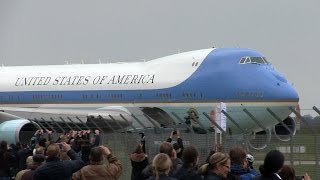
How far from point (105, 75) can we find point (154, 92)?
11.4ft

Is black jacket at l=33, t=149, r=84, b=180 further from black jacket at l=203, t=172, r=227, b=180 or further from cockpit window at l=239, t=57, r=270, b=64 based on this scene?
cockpit window at l=239, t=57, r=270, b=64

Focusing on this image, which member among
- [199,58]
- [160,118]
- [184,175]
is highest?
[199,58]

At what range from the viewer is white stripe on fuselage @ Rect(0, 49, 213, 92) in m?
34.8

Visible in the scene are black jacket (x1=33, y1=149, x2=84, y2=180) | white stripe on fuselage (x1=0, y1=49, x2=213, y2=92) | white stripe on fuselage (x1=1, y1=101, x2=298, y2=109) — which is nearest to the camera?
black jacket (x1=33, y1=149, x2=84, y2=180)

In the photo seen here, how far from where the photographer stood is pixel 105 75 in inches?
1480

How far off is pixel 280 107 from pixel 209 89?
2.92 meters

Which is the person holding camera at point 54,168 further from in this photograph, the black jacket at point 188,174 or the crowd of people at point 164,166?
the black jacket at point 188,174

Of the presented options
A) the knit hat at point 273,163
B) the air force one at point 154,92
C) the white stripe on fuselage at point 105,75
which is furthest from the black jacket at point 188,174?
the white stripe on fuselage at point 105,75

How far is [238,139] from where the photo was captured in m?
19.1

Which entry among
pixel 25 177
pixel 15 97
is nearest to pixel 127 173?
pixel 25 177

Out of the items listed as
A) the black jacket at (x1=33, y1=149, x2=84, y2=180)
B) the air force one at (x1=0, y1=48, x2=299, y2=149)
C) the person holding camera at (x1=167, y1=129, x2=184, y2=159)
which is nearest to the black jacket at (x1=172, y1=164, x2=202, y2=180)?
the black jacket at (x1=33, y1=149, x2=84, y2=180)

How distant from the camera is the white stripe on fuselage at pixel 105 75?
34.8m

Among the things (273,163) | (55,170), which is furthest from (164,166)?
(55,170)

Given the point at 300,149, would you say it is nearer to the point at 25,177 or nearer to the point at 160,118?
the point at 25,177
